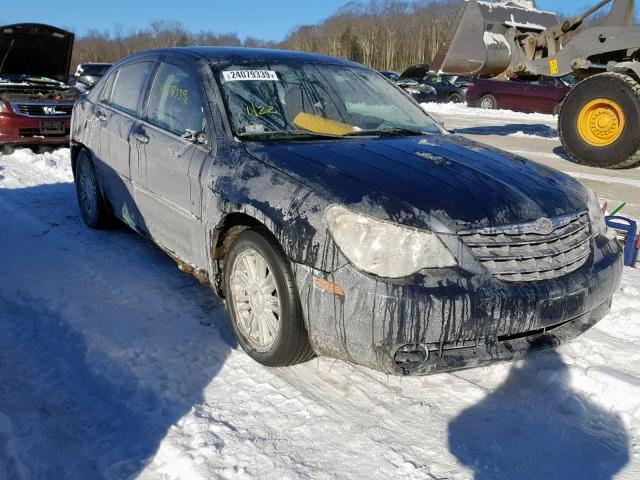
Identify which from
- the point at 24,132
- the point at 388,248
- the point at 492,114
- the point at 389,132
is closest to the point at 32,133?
the point at 24,132

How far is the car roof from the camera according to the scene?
3912mm

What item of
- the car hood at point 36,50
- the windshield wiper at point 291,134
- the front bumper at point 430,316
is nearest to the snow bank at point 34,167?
the car hood at point 36,50

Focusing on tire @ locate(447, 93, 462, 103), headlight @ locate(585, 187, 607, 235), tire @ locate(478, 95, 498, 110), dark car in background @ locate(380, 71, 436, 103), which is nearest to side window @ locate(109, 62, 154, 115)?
headlight @ locate(585, 187, 607, 235)

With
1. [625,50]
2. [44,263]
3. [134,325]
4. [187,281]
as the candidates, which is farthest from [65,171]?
[625,50]

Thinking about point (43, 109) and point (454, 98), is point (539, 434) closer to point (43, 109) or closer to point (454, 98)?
point (43, 109)

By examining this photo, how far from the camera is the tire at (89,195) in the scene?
509 cm

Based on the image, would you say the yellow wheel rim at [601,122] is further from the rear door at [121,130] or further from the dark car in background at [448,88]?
the dark car in background at [448,88]

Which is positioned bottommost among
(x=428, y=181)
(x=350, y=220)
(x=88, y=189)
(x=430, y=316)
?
(x=88, y=189)

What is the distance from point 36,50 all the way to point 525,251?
30.8 feet

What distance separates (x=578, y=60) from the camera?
918 cm

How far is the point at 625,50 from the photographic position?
9.48 metres

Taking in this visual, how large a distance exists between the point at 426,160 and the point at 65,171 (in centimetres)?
604

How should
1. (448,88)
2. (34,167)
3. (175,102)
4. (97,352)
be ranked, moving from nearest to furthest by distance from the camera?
1. (97,352)
2. (175,102)
3. (34,167)
4. (448,88)

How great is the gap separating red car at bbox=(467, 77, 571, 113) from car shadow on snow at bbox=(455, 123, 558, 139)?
10.1ft
